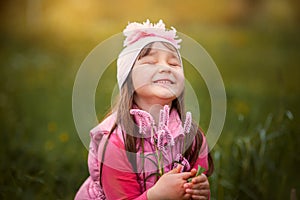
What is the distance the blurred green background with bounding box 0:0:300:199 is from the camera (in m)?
2.68

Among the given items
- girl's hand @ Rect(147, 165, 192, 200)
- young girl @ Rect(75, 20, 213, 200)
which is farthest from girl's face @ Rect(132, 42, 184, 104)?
girl's hand @ Rect(147, 165, 192, 200)

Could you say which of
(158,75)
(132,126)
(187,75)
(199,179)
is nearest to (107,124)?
(132,126)

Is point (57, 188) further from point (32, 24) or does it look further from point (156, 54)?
point (32, 24)

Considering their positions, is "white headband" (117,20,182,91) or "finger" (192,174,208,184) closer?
"finger" (192,174,208,184)

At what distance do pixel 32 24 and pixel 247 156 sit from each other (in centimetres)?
486

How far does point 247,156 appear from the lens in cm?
266

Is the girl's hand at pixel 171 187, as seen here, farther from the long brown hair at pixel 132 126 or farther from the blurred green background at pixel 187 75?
the blurred green background at pixel 187 75

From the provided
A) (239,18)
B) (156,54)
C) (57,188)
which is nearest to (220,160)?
(57,188)

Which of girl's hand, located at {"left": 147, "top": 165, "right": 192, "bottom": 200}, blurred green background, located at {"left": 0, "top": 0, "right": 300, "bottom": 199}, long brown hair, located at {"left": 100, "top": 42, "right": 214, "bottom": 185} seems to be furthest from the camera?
blurred green background, located at {"left": 0, "top": 0, "right": 300, "bottom": 199}

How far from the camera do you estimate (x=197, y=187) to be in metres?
1.79

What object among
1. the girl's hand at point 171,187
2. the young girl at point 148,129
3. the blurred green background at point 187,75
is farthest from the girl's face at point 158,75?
the blurred green background at point 187,75

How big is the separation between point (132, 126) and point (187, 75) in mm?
3130

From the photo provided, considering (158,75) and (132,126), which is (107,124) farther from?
(158,75)

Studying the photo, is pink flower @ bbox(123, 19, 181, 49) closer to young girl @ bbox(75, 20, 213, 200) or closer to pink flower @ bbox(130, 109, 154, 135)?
young girl @ bbox(75, 20, 213, 200)
